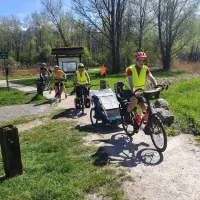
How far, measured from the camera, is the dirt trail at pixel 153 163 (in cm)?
351

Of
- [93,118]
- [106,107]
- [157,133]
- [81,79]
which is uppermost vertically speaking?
[81,79]

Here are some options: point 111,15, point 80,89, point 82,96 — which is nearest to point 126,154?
point 82,96

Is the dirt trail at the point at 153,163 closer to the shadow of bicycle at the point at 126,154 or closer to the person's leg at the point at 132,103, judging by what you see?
the shadow of bicycle at the point at 126,154

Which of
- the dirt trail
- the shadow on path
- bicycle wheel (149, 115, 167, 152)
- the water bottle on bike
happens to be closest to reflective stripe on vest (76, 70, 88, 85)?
the shadow on path

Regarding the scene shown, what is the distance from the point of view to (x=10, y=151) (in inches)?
159

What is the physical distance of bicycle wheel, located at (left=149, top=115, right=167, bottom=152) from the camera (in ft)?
15.6

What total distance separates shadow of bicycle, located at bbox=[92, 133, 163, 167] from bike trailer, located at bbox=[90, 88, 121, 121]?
0.87 meters

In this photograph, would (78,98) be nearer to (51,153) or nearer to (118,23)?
(51,153)

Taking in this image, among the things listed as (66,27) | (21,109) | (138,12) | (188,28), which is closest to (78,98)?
(21,109)

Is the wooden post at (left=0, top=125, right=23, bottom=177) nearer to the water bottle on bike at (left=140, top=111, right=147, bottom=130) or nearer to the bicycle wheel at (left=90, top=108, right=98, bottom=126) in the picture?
the water bottle on bike at (left=140, top=111, right=147, bottom=130)

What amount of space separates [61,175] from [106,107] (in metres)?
2.86

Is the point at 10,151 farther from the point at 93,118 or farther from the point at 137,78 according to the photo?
the point at 93,118

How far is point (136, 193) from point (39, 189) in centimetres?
141

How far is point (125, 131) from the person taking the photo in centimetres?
608
